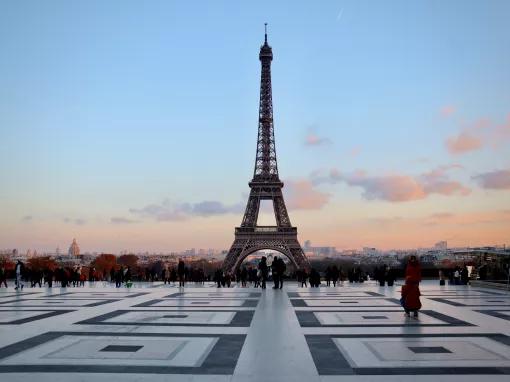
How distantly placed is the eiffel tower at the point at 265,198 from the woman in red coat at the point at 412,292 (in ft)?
160

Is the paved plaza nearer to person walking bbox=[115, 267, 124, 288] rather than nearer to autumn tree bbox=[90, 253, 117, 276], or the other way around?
person walking bbox=[115, 267, 124, 288]

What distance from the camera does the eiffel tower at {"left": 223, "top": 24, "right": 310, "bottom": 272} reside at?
6219 cm

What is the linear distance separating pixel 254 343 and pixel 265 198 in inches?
2303

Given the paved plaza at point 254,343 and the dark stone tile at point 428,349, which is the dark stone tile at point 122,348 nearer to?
the paved plaza at point 254,343

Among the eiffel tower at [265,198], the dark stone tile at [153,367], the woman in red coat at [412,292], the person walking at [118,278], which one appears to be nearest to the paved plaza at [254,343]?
the dark stone tile at [153,367]

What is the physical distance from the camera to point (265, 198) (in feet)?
219

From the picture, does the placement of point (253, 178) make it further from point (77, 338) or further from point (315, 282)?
point (77, 338)

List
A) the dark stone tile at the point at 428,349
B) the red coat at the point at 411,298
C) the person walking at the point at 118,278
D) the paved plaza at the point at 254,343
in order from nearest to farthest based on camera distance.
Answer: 1. the paved plaza at the point at 254,343
2. the dark stone tile at the point at 428,349
3. the red coat at the point at 411,298
4. the person walking at the point at 118,278

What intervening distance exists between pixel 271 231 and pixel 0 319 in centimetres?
5240

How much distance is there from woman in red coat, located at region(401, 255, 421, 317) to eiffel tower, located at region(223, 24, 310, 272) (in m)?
48.8

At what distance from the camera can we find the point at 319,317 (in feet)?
38.2

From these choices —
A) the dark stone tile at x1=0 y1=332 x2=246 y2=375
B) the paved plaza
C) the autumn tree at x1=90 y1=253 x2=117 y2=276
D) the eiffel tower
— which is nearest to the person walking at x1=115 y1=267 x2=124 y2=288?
the paved plaza

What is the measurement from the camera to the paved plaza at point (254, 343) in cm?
642

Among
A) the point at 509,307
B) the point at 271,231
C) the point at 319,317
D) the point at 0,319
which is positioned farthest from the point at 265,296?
the point at 271,231
